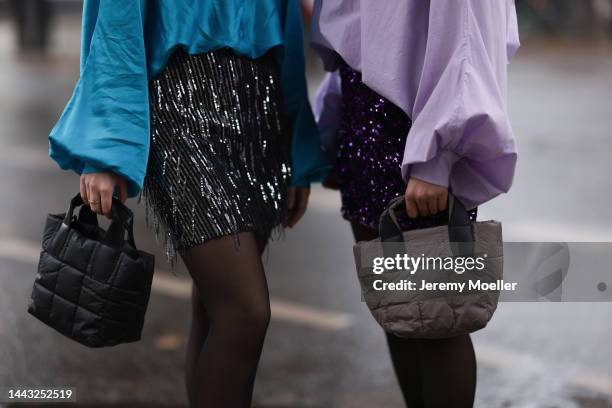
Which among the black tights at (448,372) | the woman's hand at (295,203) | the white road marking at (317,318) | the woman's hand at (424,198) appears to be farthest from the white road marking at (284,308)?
the woman's hand at (424,198)

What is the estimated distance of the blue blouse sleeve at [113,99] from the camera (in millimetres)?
2443

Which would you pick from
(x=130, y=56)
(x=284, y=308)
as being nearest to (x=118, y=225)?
(x=130, y=56)

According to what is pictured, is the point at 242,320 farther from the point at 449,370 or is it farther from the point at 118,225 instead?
the point at 449,370

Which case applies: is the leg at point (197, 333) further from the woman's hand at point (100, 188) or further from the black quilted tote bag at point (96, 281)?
the woman's hand at point (100, 188)

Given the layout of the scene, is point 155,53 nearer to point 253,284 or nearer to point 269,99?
point 269,99

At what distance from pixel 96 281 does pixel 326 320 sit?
2303 mm

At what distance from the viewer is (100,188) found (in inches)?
96.0

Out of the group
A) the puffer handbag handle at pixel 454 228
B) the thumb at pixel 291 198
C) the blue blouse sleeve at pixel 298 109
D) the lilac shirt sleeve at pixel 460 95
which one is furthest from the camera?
the thumb at pixel 291 198

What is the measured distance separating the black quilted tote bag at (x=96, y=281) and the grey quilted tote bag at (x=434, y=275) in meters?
0.56

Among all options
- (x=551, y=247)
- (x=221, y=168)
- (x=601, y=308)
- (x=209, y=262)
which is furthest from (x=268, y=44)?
(x=601, y=308)

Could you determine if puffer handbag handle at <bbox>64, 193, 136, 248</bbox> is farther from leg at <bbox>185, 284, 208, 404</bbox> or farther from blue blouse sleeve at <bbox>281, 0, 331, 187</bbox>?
blue blouse sleeve at <bbox>281, 0, 331, 187</bbox>

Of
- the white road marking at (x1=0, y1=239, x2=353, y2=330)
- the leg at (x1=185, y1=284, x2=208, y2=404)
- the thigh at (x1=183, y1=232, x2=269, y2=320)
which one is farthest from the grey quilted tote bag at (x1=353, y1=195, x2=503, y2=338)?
the white road marking at (x1=0, y1=239, x2=353, y2=330)

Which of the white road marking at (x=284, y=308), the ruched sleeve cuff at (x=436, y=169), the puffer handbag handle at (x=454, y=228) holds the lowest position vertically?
the white road marking at (x=284, y=308)

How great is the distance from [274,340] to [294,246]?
156 cm
